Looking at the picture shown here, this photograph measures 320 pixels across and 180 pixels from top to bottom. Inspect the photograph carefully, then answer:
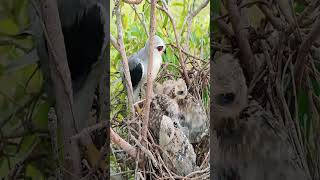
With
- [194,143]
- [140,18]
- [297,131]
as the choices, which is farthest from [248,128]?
[140,18]

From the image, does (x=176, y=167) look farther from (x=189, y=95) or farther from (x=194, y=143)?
(x=189, y=95)

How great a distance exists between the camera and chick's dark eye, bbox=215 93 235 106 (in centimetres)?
175

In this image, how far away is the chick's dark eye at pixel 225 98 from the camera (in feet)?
5.75

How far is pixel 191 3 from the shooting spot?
2.20 metres

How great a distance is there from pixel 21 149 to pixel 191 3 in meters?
0.98

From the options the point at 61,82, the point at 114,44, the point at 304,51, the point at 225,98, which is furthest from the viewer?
the point at 114,44

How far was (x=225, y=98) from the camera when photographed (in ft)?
5.82

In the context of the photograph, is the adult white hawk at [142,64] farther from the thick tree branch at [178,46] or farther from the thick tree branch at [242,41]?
the thick tree branch at [242,41]

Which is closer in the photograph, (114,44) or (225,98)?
(225,98)

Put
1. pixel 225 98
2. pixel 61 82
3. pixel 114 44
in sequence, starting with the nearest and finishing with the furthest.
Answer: pixel 61 82 → pixel 225 98 → pixel 114 44

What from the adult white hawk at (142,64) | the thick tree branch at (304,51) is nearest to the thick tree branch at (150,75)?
the adult white hawk at (142,64)

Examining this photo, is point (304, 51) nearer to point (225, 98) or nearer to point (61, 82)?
point (225, 98)

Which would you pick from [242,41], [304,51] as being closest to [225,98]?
[242,41]

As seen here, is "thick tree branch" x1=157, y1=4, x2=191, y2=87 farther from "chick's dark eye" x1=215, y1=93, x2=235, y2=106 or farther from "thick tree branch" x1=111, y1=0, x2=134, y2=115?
"chick's dark eye" x1=215, y1=93, x2=235, y2=106
